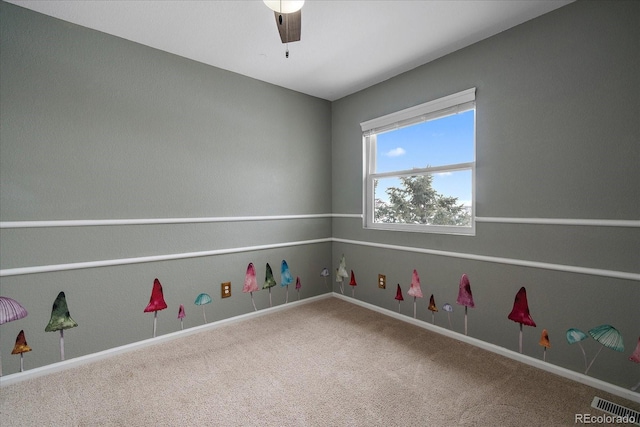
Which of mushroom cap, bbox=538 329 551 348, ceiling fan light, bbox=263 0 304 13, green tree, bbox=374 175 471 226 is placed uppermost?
ceiling fan light, bbox=263 0 304 13

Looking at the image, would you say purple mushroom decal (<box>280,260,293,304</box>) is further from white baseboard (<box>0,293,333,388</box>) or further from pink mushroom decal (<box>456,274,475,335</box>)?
pink mushroom decal (<box>456,274,475,335</box>)

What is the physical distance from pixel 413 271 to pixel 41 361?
9.30 feet

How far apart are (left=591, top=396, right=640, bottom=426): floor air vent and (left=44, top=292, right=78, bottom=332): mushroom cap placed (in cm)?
325

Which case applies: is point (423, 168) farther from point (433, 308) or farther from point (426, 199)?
point (433, 308)

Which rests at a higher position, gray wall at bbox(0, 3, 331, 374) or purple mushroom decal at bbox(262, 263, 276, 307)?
gray wall at bbox(0, 3, 331, 374)

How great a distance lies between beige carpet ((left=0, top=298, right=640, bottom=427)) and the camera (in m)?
1.55

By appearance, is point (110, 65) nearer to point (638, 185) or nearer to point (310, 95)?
point (310, 95)

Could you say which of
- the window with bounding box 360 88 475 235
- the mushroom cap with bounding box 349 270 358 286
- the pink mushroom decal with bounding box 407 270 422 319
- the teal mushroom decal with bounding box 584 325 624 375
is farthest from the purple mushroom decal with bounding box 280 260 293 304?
the teal mushroom decal with bounding box 584 325 624 375

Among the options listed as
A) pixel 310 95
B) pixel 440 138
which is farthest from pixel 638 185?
pixel 310 95

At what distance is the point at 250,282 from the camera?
2902 mm

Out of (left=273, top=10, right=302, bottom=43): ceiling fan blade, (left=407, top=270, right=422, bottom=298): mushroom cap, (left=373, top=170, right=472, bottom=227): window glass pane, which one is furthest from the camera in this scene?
(left=407, top=270, right=422, bottom=298): mushroom cap

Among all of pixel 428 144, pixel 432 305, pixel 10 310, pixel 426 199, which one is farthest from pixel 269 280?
pixel 428 144

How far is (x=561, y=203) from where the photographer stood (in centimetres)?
190

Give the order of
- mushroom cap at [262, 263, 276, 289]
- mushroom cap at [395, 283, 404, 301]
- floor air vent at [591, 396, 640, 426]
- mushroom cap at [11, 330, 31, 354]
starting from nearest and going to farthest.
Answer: floor air vent at [591, 396, 640, 426], mushroom cap at [11, 330, 31, 354], mushroom cap at [395, 283, 404, 301], mushroom cap at [262, 263, 276, 289]
